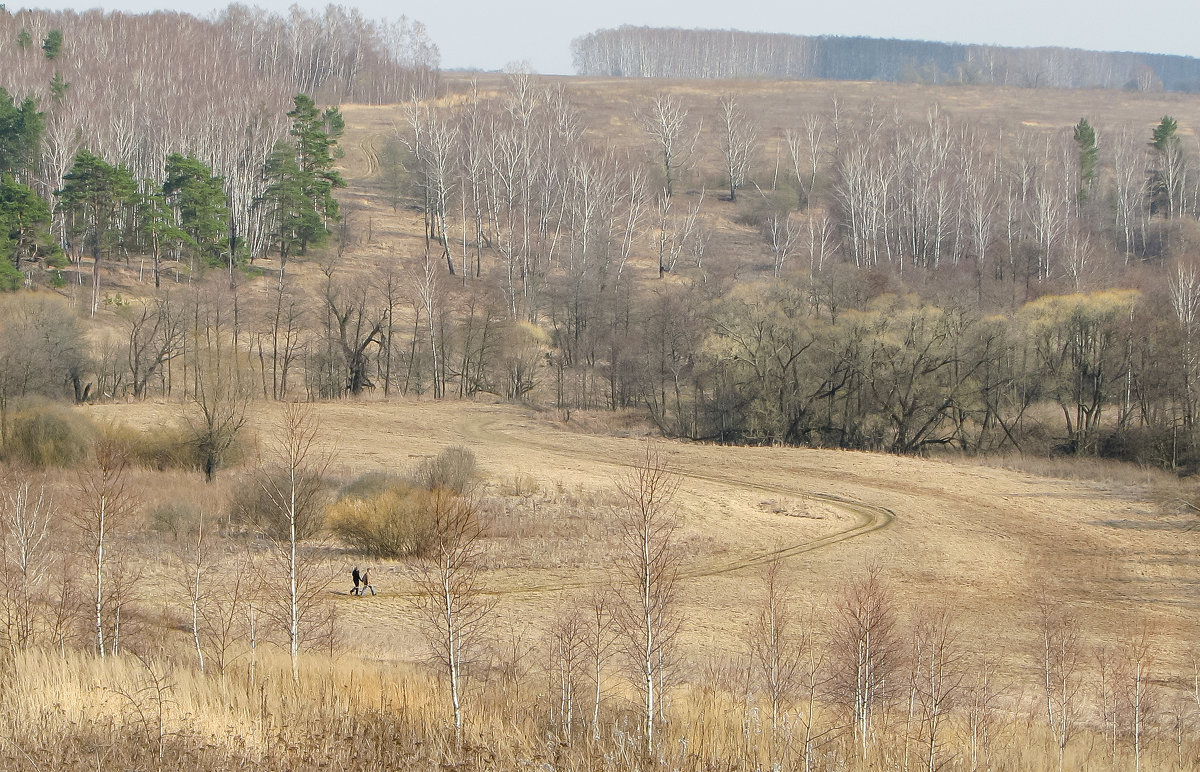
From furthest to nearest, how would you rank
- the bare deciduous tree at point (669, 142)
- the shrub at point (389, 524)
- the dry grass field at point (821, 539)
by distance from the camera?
the bare deciduous tree at point (669, 142) → the shrub at point (389, 524) → the dry grass field at point (821, 539)

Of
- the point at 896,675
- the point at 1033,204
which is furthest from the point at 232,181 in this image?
the point at 896,675

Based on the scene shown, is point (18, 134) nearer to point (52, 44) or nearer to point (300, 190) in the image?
point (300, 190)

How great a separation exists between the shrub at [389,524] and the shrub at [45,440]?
38.1 feet

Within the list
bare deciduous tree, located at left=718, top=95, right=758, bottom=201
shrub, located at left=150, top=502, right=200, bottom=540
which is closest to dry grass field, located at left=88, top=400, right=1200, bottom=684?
shrub, located at left=150, top=502, right=200, bottom=540

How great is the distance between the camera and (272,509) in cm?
2630

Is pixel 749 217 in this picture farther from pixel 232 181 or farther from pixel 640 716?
pixel 640 716

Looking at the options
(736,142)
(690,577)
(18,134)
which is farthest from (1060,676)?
(736,142)

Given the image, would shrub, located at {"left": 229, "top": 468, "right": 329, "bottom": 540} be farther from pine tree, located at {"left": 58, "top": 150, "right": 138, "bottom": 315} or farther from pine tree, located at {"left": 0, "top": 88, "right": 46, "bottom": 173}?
pine tree, located at {"left": 0, "top": 88, "right": 46, "bottom": 173}

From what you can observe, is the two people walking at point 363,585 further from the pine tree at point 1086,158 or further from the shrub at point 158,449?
the pine tree at point 1086,158

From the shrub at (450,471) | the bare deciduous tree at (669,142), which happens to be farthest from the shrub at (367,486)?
the bare deciduous tree at (669,142)

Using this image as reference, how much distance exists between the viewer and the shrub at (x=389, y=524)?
81.9 feet

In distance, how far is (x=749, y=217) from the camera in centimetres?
8756

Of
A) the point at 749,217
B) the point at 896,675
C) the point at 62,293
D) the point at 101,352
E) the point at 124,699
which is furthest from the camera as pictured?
the point at 749,217

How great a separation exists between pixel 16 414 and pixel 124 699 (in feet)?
89.8
